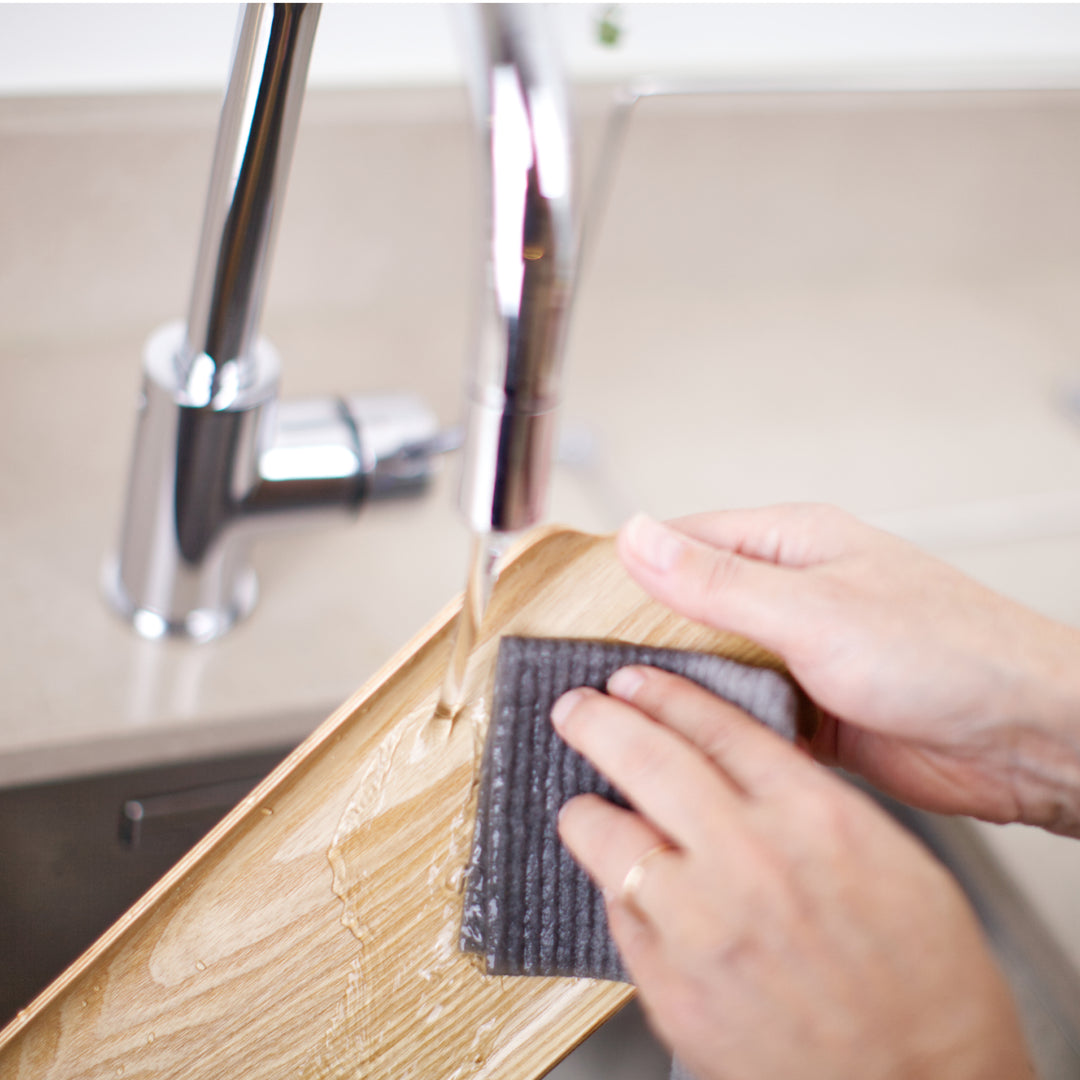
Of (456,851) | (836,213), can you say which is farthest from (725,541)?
(836,213)

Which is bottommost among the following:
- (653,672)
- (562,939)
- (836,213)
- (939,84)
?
(562,939)

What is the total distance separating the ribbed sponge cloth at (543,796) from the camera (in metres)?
0.54

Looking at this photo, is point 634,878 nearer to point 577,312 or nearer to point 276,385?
point 276,385

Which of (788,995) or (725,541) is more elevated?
(725,541)

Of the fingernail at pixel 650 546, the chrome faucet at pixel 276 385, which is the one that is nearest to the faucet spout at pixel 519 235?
the chrome faucet at pixel 276 385

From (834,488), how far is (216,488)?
53 cm

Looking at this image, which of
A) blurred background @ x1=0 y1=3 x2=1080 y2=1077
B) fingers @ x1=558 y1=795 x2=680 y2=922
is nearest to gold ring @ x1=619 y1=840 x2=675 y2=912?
fingers @ x1=558 y1=795 x2=680 y2=922

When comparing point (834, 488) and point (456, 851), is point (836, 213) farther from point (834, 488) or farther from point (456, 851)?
point (456, 851)

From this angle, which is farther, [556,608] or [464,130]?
[464,130]

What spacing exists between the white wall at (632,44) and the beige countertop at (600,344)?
0.09 feet

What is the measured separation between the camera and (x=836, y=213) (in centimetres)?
113

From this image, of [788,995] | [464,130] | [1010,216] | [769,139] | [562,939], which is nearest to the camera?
[788,995]

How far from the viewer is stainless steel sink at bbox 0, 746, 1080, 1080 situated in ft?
2.14

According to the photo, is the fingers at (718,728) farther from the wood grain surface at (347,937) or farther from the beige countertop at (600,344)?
the beige countertop at (600,344)
